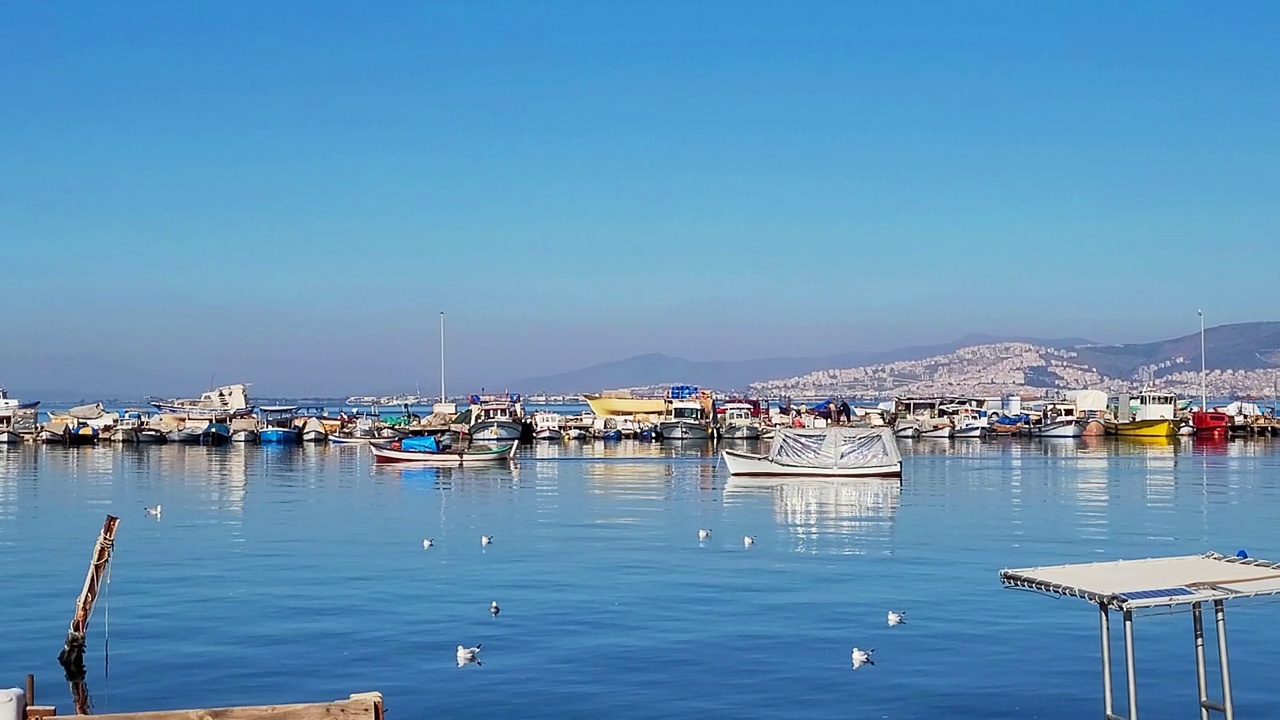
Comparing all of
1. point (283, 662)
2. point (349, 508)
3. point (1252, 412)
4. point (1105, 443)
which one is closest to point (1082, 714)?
point (283, 662)

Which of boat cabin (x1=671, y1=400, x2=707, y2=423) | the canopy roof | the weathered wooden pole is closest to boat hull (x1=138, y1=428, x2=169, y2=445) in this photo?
boat cabin (x1=671, y1=400, x2=707, y2=423)

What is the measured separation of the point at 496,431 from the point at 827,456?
43394 millimetres

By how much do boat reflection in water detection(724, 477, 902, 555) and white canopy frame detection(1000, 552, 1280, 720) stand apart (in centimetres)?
1860

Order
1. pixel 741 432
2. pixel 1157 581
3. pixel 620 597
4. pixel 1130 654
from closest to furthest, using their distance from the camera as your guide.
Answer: pixel 1130 654 → pixel 1157 581 → pixel 620 597 → pixel 741 432

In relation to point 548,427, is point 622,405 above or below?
above

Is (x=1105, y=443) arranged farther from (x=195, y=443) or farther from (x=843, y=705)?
(x=843, y=705)

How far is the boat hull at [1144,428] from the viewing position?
93.9 metres

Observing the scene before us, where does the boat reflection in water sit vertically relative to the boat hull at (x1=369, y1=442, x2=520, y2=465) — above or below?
below

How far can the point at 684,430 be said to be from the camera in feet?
328

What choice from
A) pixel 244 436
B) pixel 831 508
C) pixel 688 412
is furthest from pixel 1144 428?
pixel 244 436

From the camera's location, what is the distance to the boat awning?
10.6 meters

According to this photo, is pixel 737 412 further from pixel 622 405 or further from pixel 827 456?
pixel 827 456

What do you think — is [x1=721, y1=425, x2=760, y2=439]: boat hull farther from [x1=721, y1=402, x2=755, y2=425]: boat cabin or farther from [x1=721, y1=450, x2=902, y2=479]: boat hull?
[x1=721, y1=450, x2=902, y2=479]: boat hull

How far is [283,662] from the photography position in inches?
722
